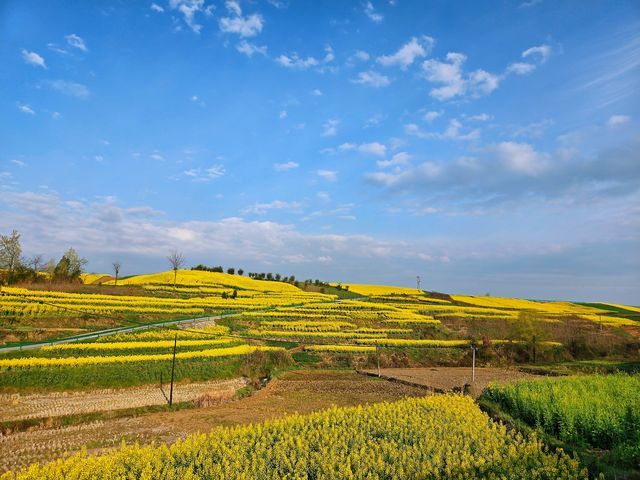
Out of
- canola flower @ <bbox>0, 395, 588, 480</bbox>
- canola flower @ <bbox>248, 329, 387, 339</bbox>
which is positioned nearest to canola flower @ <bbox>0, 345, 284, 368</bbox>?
canola flower @ <bbox>248, 329, 387, 339</bbox>

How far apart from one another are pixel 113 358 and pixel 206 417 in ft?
36.7

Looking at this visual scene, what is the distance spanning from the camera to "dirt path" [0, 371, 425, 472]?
15.1 metres

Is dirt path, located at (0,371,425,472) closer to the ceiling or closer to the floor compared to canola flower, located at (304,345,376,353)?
closer to the floor

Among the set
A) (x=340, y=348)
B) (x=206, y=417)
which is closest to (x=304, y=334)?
(x=340, y=348)

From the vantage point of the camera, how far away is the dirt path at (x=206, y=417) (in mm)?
15073

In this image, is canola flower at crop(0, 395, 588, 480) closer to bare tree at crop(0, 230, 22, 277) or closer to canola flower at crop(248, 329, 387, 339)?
canola flower at crop(248, 329, 387, 339)

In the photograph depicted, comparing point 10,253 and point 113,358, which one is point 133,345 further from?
point 10,253

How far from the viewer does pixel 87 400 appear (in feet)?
70.9

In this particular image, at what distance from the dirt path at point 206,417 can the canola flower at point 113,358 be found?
5.22 metres

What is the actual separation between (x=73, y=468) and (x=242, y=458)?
4.00 metres

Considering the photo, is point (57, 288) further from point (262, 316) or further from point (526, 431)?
point (526, 431)

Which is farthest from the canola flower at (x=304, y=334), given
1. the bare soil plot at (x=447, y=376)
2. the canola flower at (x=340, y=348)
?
the bare soil plot at (x=447, y=376)

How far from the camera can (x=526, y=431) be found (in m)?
13.7

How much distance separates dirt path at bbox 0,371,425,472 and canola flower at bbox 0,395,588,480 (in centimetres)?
356
